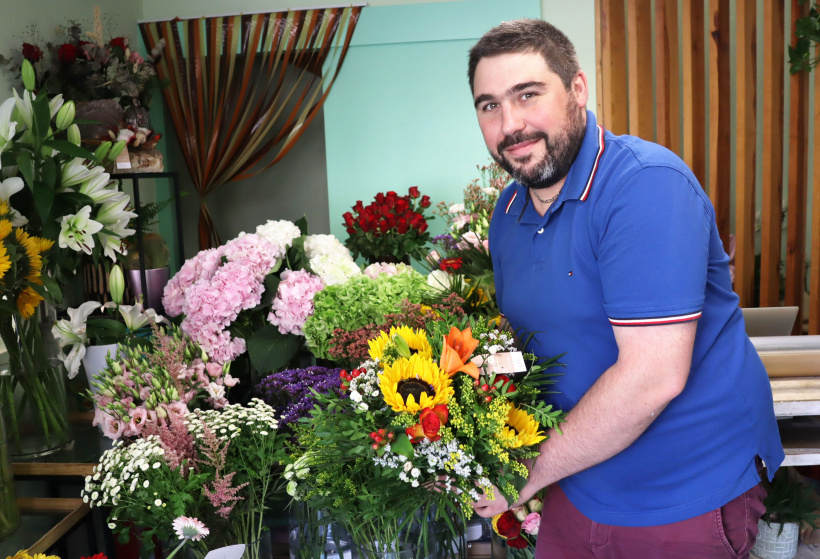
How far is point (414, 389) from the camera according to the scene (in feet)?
3.58

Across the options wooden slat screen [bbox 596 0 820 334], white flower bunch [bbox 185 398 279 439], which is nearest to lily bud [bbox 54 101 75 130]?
white flower bunch [bbox 185 398 279 439]

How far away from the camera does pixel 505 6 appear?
14.6 ft

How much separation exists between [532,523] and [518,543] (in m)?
0.07

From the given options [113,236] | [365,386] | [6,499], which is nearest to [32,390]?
[6,499]

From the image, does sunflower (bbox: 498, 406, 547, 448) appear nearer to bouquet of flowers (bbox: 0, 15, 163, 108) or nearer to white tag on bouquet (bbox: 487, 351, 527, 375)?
white tag on bouquet (bbox: 487, 351, 527, 375)

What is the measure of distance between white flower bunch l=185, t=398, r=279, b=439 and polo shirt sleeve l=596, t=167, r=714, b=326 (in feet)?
2.28

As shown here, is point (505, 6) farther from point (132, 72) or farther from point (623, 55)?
point (132, 72)

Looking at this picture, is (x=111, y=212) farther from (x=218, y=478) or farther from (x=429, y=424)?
(x=429, y=424)

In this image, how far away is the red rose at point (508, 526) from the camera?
5.34 ft

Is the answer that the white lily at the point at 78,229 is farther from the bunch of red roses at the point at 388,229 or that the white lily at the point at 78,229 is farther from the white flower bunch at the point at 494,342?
the bunch of red roses at the point at 388,229

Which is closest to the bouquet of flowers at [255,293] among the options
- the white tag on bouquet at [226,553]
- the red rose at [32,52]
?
the white tag on bouquet at [226,553]

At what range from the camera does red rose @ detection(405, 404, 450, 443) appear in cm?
103

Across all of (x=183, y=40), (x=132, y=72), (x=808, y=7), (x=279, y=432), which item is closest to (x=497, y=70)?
(x=279, y=432)

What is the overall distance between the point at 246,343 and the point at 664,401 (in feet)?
3.68
